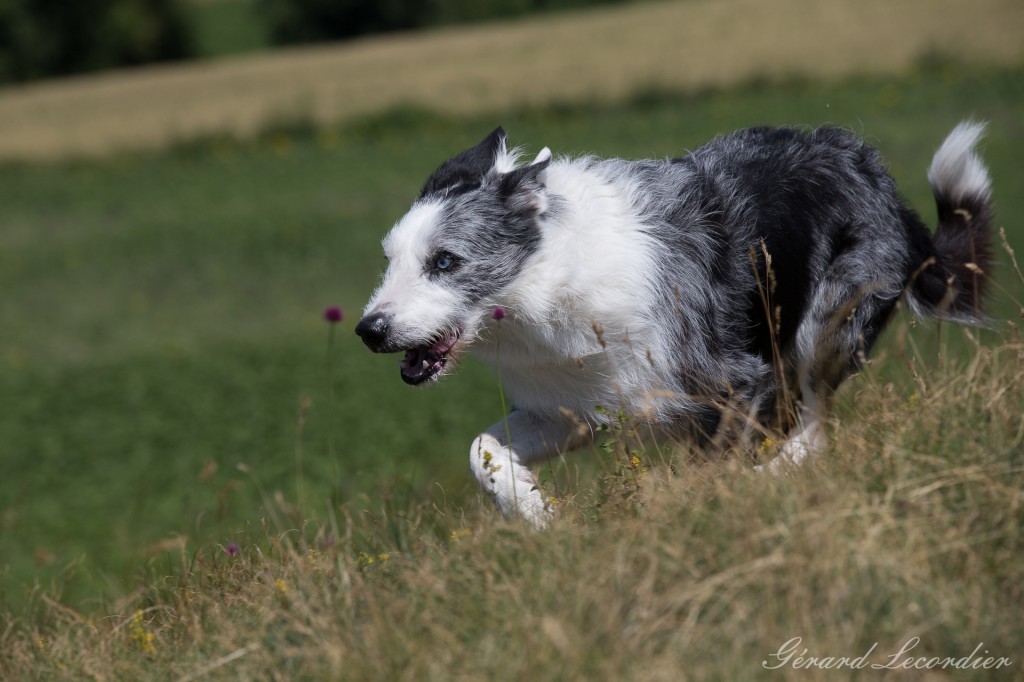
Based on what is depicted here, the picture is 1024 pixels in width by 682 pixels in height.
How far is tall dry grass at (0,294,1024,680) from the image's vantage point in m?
2.88

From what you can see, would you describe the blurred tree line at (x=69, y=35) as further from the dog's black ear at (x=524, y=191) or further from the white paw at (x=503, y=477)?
the white paw at (x=503, y=477)

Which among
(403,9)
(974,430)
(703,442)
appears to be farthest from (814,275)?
(403,9)

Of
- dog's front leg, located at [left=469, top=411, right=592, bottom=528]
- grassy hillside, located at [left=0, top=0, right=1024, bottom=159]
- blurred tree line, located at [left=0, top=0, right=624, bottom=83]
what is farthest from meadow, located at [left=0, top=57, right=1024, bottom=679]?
blurred tree line, located at [left=0, top=0, right=624, bottom=83]

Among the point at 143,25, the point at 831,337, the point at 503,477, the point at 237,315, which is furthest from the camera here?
the point at 143,25

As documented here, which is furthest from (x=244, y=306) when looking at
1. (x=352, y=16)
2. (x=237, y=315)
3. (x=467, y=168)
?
(x=352, y=16)

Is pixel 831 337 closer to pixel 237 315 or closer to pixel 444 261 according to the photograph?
pixel 444 261

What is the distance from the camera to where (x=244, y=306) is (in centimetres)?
1758

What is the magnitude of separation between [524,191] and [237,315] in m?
13.2

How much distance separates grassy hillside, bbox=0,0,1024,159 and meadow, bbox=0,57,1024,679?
8.13 m

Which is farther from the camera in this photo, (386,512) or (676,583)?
(386,512)

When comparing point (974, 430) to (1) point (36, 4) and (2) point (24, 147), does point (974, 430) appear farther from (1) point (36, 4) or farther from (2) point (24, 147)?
(1) point (36, 4)

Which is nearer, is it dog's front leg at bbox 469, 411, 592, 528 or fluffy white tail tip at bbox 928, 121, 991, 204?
dog's front leg at bbox 469, 411, 592, 528

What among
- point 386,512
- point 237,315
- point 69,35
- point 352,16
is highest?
point 386,512

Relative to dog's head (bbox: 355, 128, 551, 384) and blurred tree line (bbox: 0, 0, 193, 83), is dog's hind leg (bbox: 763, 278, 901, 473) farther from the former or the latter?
blurred tree line (bbox: 0, 0, 193, 83)
